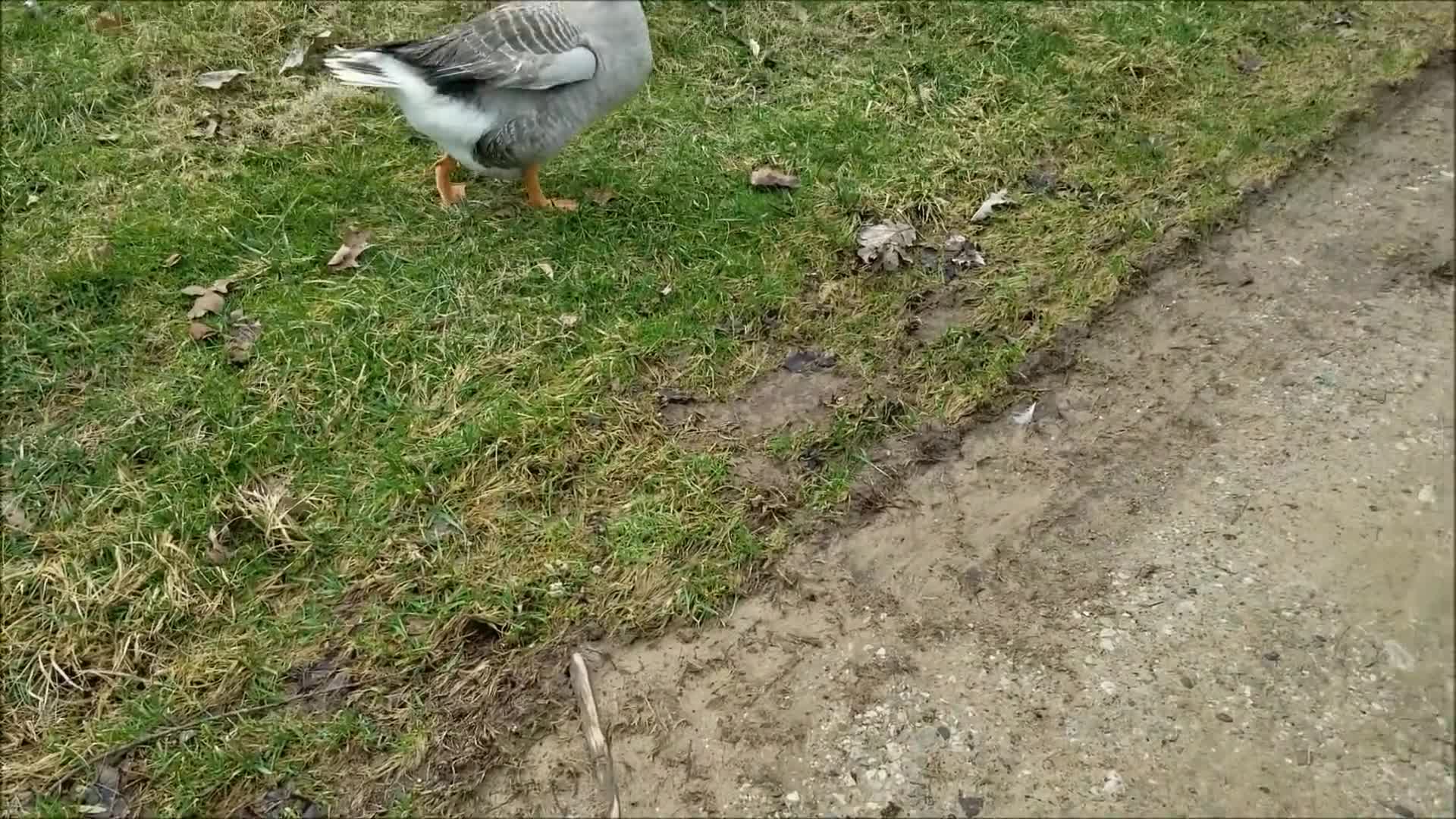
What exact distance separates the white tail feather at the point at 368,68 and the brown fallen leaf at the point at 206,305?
1044 mm

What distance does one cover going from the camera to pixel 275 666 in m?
2.96

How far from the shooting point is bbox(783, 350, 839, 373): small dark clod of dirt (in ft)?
12.6

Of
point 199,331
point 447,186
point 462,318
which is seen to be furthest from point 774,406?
point 199,331

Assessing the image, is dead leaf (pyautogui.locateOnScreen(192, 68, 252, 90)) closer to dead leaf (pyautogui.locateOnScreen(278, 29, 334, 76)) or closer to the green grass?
the green grass

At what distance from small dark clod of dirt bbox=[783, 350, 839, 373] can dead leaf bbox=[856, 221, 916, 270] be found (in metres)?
0.60

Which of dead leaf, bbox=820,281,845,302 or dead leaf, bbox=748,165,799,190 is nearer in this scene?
dead leaf, bbox=820,281,845,302

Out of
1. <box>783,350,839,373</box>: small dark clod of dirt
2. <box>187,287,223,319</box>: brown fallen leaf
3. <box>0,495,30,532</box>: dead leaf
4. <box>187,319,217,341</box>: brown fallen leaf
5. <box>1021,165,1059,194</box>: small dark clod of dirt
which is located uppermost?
<box>187,287,223,319</box>: brown fallen leaf

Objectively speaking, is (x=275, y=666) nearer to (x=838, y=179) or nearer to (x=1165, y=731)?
(x=1165, y=731)

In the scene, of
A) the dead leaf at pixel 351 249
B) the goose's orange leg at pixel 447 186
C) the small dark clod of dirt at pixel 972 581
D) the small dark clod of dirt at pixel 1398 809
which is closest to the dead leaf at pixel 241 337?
the dead leaf at pixel 351 249

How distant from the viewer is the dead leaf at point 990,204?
14.6 ft

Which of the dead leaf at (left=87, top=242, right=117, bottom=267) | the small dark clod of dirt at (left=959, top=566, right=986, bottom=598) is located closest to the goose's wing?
the dead leaf at (left=87, top=242, right=117, bottom=267)

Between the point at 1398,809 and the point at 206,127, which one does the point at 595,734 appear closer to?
the point at 1398,809

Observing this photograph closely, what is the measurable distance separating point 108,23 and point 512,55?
315 cm

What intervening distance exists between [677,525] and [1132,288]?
2249 mm
